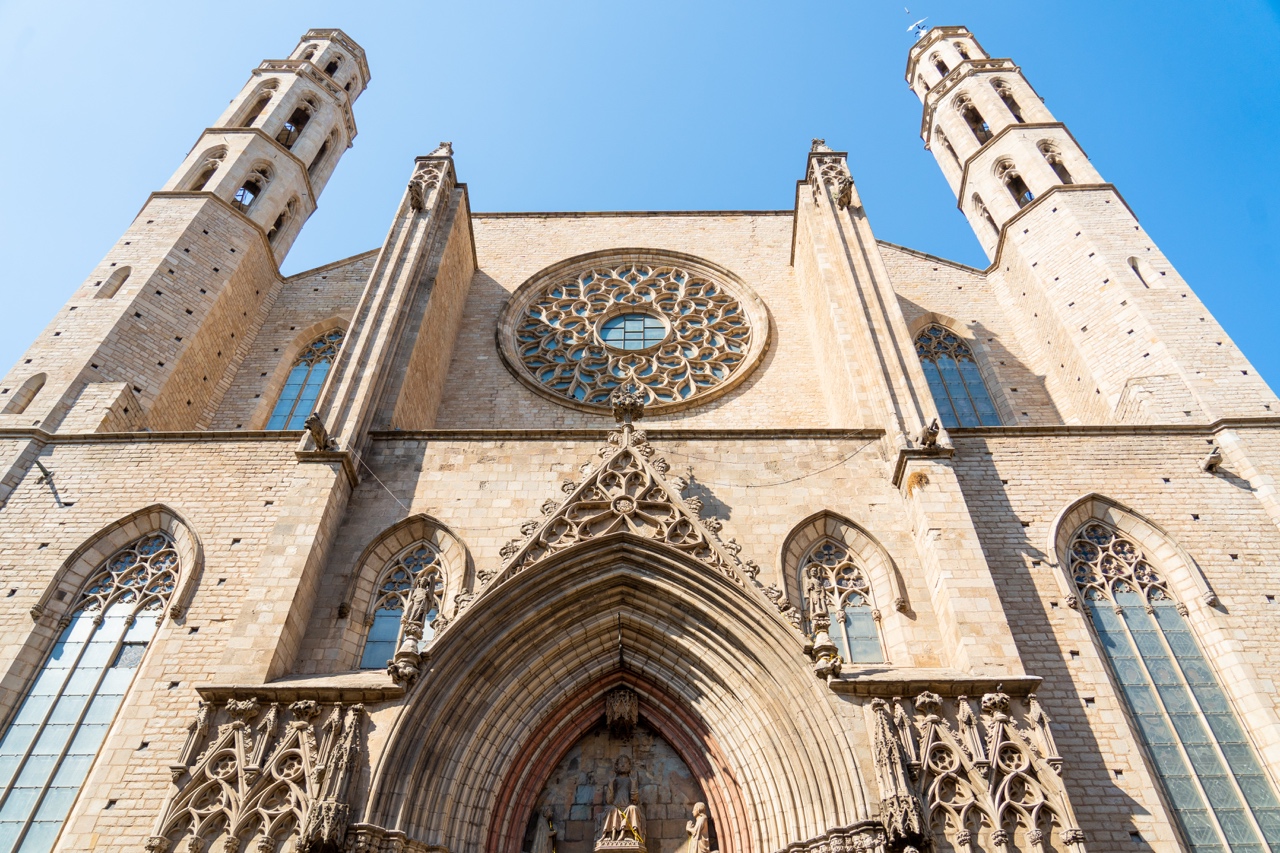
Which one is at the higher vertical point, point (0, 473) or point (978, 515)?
point (0, 473)

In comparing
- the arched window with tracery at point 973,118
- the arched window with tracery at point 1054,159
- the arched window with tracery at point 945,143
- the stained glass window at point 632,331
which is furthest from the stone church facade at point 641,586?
the arched window with tracery at point 973,118

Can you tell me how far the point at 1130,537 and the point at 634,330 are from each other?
8.95 m

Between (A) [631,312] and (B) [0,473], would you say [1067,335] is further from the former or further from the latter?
(B) [0,473]

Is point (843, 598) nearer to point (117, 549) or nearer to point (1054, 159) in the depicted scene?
point (117, 549)

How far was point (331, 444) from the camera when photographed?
10.1 metres

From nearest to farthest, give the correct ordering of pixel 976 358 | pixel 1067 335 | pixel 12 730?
pixel 12 730
pixel 1067 335
pixel 976 358

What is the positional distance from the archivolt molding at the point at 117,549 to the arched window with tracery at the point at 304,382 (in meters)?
4.42

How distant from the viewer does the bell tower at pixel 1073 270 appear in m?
11.8

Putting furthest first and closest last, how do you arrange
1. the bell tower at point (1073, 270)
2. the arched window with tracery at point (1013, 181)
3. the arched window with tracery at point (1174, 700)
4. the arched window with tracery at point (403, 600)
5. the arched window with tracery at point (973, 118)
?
the arched window with tracery at point (973, 118) → the arched window with tracery at point (1013, 181) → the bell tower at point (1073, 270) → the arched window with tracery at point (403, 600) → the arched window with tracery at point (1174, 700)

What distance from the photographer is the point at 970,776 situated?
731 centimetres

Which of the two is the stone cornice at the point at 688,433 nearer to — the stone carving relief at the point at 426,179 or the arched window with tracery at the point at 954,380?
the arched window with tracery at the point at 954,380

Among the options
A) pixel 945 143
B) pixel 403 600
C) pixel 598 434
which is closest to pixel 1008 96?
pixel 945 143

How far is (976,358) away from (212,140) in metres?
15.3

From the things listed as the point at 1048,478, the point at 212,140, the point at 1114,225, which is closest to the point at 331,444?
the point at 1048,478
